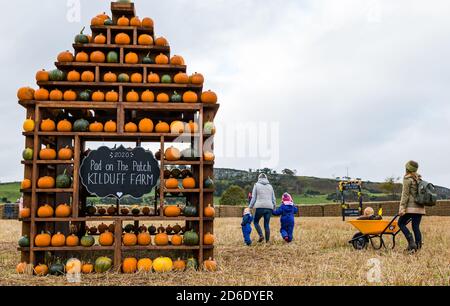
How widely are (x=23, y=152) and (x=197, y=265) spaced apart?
3098mm

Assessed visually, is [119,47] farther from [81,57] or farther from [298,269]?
[298,269]

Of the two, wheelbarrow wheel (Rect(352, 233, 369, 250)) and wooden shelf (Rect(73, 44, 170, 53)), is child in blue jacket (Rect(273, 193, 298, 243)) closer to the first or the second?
wheelbarrow wheel (Rect(352, 233, 369, 250))

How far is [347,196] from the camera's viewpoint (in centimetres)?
6281

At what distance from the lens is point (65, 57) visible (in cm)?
766

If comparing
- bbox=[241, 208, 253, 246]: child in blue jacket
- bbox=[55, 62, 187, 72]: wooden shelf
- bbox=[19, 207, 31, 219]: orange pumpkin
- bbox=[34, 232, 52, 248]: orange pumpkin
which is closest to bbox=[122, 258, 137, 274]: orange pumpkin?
bbox=[34, 232, 52, 248]: orange pumpkin

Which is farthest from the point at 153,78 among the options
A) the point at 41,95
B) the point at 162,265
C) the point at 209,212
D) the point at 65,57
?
the point at 162,265

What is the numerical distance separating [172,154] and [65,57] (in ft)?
7.57

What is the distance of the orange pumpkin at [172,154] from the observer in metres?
7.40

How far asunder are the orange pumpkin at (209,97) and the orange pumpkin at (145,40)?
1342mm

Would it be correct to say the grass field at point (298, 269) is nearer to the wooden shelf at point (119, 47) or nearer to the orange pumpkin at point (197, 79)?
the orange pumpkin at point (197, 79)

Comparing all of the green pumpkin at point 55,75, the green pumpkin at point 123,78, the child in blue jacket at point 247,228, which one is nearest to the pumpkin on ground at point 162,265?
the green pumpkin at point 123,78

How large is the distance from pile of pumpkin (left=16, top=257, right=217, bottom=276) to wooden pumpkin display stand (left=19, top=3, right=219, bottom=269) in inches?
4.7

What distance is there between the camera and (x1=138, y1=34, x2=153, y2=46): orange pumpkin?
7.95 m
